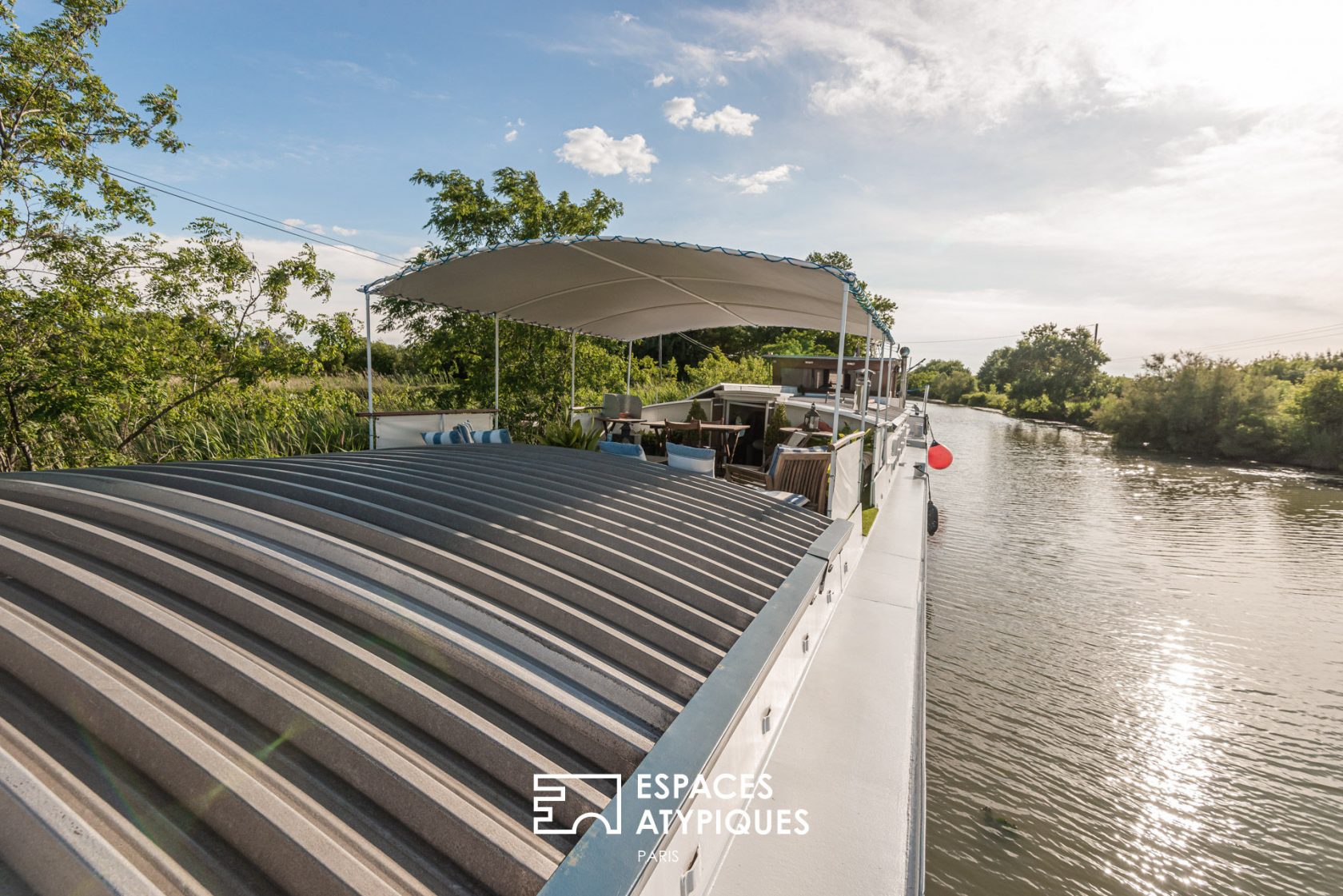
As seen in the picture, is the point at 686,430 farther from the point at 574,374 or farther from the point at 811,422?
the point at 574,374

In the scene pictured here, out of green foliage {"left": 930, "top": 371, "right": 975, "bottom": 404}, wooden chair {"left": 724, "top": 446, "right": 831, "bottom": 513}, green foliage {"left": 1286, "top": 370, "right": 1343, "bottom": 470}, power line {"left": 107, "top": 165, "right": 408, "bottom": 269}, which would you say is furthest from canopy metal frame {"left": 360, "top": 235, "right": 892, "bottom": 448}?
green foliage {"left": 930, "top": 371, "right": 975, "bottom": 404}

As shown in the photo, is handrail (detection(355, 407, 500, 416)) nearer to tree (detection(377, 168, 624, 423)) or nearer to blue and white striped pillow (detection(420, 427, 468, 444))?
blue and white striped pillow (detection(420, 427, 468, 444))

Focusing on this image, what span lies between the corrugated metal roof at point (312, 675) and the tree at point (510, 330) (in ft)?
27.5

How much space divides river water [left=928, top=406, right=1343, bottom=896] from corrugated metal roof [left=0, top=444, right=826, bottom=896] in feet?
10.3

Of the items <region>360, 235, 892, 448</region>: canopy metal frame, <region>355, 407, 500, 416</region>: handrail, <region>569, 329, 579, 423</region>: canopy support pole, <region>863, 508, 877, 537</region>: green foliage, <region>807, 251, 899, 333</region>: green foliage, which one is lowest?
<region>863, 508, 877, 537</region>: green foliage

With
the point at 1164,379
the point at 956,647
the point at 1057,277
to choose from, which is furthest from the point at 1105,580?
the point at 1164,379

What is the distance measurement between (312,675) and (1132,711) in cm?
711

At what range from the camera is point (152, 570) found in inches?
70.9

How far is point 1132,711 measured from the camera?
18.2 feet

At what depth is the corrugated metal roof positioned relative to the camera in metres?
1.05

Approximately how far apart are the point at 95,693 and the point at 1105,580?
11.6 metres

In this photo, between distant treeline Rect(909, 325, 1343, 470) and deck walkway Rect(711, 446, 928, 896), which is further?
distant treeline Rect(909, 325, 1343, 470)

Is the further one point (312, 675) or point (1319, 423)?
point (1319, 423)

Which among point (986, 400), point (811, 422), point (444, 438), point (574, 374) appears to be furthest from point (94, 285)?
point (986, 400)
